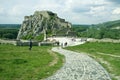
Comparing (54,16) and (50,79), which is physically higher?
(54,16)

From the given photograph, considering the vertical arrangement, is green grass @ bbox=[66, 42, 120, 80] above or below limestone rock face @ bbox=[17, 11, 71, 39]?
below

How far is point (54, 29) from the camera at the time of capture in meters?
143

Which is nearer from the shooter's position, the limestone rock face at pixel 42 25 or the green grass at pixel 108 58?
the green grass at pixel 108 58

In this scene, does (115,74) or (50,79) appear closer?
(50,79)

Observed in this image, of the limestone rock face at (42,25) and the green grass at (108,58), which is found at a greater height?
the limestone rock face at (42,25)

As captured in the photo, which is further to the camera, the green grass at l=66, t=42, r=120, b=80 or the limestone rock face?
the limestone rock face

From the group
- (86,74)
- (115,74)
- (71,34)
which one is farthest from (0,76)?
(71,34)

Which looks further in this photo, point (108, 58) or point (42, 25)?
point (42, 25)

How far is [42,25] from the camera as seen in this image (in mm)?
152875

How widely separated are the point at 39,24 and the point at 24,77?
133166 mm

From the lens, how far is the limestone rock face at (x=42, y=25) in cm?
14538

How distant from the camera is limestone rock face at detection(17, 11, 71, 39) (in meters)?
145

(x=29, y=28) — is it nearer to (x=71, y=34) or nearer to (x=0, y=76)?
(x=71, y=34)

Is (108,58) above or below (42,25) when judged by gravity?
below
